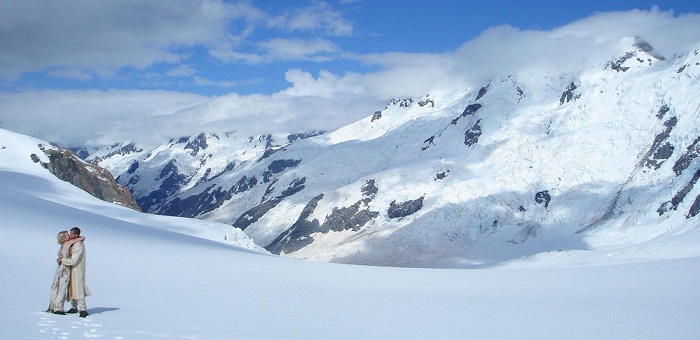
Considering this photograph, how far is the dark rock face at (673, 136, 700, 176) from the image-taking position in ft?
607

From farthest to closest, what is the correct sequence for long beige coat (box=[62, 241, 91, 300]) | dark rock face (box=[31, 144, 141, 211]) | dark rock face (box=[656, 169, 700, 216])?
dark rock face (box=[656, 169, 700, 216]), dark rock face (box=[31, 144, 141, 211]), long beige coat (box=[62, 241, 91, 300])

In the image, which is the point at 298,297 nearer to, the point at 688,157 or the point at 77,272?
the point at 77,272

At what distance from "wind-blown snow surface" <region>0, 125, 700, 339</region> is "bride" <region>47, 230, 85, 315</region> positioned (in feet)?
1.18

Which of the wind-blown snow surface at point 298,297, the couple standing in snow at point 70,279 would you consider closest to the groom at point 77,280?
the couple standing in snow at point 70,279

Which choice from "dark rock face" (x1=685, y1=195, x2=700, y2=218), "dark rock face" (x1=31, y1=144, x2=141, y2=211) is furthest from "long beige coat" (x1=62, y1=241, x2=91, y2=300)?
"dark rock face" (x1=685, y1=195, x2=700, y2=218)

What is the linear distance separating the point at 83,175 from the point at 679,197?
142m

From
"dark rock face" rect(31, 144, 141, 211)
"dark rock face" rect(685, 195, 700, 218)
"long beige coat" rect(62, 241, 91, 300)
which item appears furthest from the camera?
"dark rock face" rect(685, 195, 700, 218)

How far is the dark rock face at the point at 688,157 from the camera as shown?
18488 centimetres

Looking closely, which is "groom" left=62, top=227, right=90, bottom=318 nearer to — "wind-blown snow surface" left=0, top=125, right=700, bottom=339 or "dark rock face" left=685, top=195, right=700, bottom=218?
"wind-blown snow surface" left=0, top=125, right=700, bottom=339

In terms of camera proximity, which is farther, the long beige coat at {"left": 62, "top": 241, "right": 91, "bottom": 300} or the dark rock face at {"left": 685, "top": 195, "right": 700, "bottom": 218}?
the dark rock face at {"left": 685, "top": 195, "right": 700, "bottom": 218}

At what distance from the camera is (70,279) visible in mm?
16234

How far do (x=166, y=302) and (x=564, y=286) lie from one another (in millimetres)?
19775

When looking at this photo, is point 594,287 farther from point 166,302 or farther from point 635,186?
point 635,186

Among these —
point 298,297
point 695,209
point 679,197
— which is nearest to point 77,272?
point 298,297
